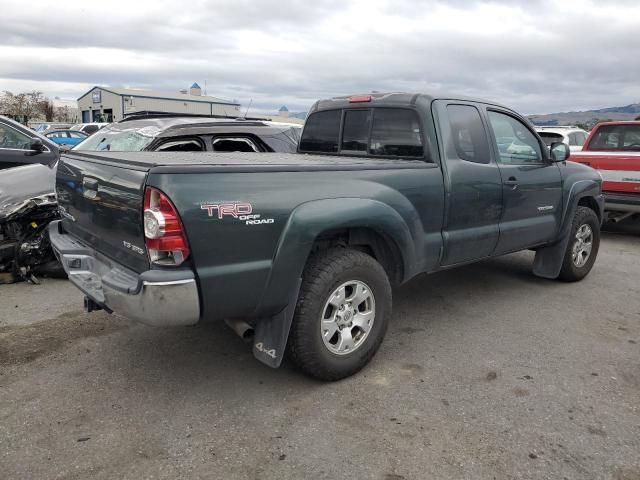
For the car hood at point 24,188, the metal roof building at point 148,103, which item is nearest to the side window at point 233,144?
the car hood at point 24,188

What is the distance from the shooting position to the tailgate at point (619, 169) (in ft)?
25.4

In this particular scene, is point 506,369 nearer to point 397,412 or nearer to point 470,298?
point 397,412

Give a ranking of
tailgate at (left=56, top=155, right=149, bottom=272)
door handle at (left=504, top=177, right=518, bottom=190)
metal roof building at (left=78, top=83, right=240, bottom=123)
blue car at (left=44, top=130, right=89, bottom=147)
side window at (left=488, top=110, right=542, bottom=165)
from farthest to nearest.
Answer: metal roof building at (left=78, top=83, right=240, bottom=123) < blue car at (left=44, top=130, right=89, bottom=147) < side window at (left=488, top=110, right=542, bottom=165) < door handle at (left=504, top=177, right=518, bottom=190) < tailgate at (left=56, top=155, right=149, bottom=272)

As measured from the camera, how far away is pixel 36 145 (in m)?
7.06

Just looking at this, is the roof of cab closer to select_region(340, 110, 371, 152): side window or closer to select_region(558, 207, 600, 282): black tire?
select_region(340, 110, 371, 152): side window

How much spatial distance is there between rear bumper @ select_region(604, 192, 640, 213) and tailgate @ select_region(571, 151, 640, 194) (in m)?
0.07

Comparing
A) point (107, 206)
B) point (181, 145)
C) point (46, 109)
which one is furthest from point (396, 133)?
point (46, 109)

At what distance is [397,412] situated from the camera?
3016 millimetres

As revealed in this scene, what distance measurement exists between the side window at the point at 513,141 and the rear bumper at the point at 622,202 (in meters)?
3.85

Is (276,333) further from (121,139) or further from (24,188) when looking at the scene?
(121,139)

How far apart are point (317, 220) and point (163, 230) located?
878 millimetres

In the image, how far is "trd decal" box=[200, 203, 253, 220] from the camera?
2.56 m

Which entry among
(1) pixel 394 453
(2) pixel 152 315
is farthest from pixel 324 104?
(1) pixel 394 453

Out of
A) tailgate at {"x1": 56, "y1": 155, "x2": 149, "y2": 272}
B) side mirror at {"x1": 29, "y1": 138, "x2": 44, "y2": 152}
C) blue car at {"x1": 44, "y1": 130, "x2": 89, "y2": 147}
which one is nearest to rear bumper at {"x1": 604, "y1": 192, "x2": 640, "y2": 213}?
tailgate at {"x1": 56, "y1": 155, "x2": 149, "y2": 272}
